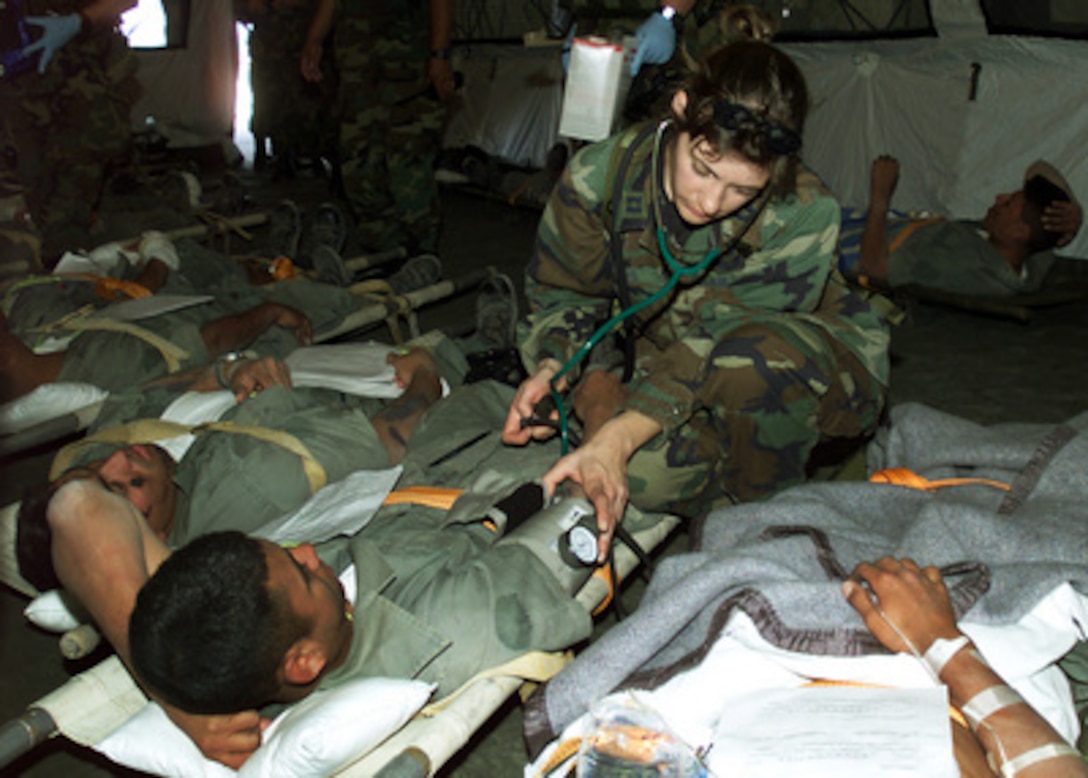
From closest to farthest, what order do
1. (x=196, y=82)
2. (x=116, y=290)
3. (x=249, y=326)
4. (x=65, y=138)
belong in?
(x=249, y=326) → (x=116, y=290) → (x=65, y=138) → (x=196, y=82)

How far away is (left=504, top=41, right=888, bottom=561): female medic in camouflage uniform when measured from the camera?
1.93 metres

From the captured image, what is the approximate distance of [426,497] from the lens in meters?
2.10

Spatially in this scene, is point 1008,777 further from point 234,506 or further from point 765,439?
point 234,506

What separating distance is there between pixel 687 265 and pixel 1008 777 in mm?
1331

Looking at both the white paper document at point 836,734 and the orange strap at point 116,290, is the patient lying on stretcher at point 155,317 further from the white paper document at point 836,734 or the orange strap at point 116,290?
the white paper document at point 836,734

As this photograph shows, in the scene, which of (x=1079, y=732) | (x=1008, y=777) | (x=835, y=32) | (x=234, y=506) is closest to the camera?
(x=1008, y=777)

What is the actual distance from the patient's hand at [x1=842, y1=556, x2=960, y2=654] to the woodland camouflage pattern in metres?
0.67

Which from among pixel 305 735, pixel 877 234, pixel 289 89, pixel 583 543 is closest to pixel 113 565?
pixel 305 735

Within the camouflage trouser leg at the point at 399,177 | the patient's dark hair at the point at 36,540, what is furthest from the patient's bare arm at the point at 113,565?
the camouflage trouser leg at the point at 399,177

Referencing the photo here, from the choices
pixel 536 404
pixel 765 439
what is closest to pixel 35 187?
pixel 536 404

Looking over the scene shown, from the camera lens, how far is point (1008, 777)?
1.21 metres

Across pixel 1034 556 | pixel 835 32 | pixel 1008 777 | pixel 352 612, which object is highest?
pixel 835 32

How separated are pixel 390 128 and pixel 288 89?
3.80 meters

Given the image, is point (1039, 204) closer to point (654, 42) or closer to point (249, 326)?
point (654, 42)
